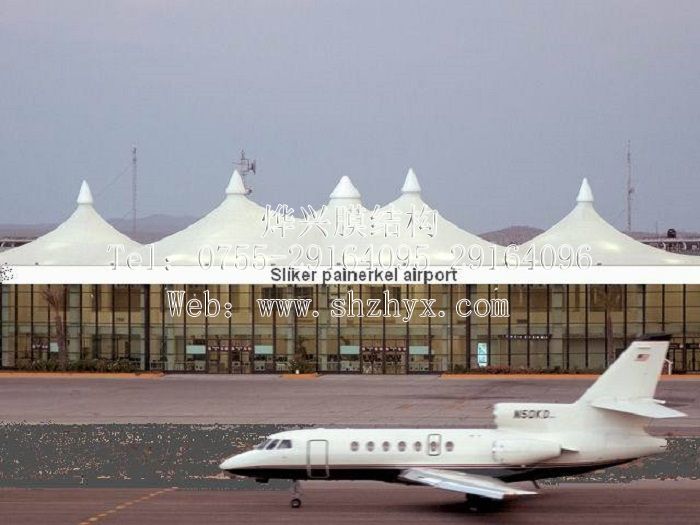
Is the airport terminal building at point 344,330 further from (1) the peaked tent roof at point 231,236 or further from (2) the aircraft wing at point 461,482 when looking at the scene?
(2) the aircraft wing at point 461,482

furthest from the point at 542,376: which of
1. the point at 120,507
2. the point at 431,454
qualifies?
the point at 120,507

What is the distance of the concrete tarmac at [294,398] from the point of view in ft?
194

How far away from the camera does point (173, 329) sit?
305ft

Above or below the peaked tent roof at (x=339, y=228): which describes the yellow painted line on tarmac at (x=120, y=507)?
below

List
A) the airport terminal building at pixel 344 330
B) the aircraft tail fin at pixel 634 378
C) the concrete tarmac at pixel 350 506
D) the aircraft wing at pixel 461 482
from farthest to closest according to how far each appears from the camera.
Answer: the airport terminal building at pixel 344 330, the aircraft tail fin at pixel 634 378, the concrete tarmac at pixel 350 506, the aircraft wing at pixel 461 482

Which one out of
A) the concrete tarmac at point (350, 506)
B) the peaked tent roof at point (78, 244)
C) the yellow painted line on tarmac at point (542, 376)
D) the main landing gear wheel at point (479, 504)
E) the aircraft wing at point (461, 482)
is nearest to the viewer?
the aircraft wing at point (461, 482)

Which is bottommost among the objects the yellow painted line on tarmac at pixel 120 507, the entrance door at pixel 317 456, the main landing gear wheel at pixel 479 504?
the yellow painted line on tarmac at pixel 120 507

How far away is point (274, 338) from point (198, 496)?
5337 cm

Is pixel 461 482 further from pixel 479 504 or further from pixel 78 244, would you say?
pixel 78 244

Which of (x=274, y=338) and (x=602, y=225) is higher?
(x=602, y=225)

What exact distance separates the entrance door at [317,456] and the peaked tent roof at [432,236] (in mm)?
54986

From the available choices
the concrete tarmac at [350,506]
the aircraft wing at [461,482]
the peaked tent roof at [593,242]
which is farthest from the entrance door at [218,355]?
the aircraft wing at [461,482]

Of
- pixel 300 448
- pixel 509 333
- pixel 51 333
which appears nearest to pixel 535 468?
pixel 300 448

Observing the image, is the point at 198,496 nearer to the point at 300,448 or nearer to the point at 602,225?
the point at 300,448
